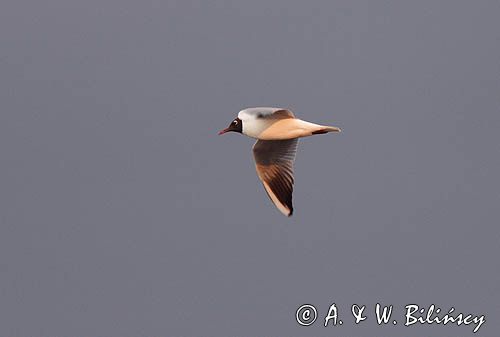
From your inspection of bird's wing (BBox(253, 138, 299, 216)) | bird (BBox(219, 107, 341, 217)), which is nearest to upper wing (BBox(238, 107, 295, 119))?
bird (BBox(219, 107, 341, 217))

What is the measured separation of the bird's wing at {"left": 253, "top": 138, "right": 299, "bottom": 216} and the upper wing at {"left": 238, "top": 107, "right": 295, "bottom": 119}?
721 millimetres

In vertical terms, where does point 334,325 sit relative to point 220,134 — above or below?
below

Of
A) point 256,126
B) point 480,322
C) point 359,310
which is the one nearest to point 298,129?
point 256,126

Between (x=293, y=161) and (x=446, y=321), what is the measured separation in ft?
11.7

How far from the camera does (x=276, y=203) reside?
19.1m

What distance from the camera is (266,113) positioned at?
1872 cm

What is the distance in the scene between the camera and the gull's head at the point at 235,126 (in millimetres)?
18891

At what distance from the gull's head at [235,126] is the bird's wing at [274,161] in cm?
59

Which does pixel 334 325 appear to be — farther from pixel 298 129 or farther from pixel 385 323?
pixel 298 129

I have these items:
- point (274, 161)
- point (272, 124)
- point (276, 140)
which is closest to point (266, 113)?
point (272, 124)

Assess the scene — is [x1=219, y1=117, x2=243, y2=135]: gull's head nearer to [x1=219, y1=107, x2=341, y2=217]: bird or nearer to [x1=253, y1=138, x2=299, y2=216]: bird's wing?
[x1=219, y1=107, x2=341, y2=217]: bird

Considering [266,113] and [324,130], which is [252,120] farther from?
[324,130]

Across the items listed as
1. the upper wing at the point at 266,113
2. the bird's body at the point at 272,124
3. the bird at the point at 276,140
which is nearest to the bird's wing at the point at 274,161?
the bird at the point at 276,140

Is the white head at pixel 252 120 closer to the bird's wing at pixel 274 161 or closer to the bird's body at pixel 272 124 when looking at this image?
the bird's body at pixel 272 124
